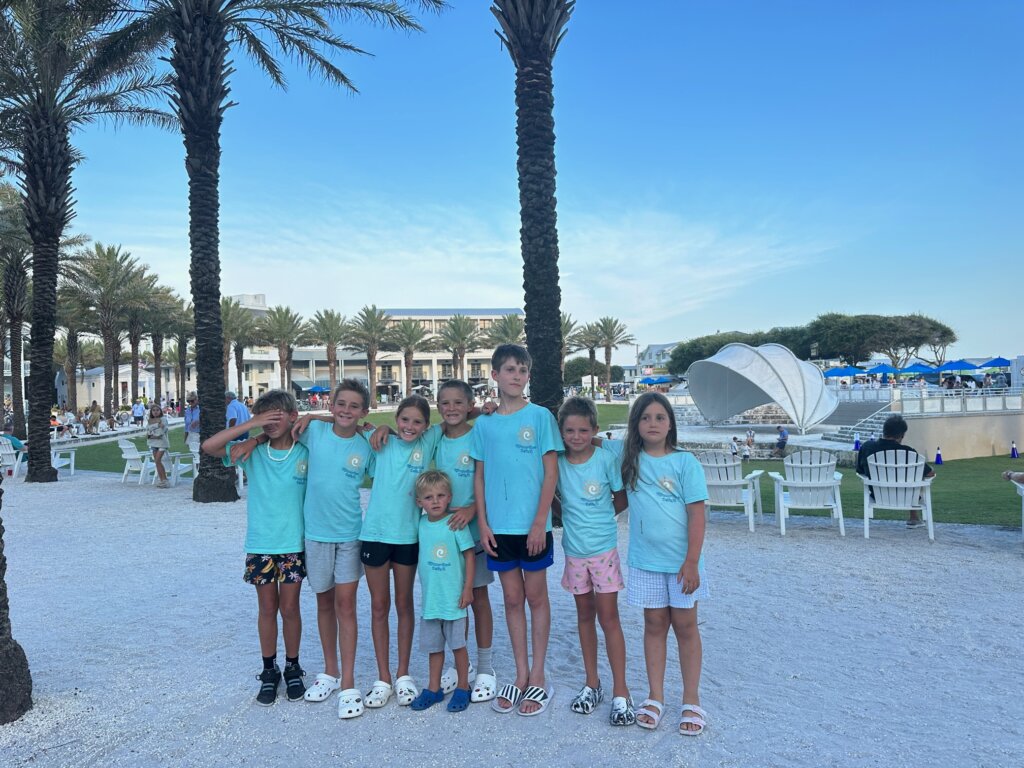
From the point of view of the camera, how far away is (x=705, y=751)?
3109 mm

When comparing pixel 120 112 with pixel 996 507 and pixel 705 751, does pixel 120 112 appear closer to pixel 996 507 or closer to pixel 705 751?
pixel 705 751

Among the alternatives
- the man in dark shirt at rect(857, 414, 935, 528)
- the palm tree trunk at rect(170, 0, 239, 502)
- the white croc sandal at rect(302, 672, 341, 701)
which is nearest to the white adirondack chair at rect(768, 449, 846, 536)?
the man in dark shirt at rect(857, 414, 935, 528)

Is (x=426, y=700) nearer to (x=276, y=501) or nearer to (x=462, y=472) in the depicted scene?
(x=462, y=472)

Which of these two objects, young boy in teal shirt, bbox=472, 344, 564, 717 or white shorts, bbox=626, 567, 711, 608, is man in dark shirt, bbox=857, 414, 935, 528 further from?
young boy in teal shirt, bbox=472, 344, 564, 717

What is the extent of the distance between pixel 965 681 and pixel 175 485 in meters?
13.5

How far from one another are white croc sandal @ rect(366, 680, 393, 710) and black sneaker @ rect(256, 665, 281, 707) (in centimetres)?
54

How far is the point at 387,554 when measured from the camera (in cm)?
362

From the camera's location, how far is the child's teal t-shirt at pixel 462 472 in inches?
144

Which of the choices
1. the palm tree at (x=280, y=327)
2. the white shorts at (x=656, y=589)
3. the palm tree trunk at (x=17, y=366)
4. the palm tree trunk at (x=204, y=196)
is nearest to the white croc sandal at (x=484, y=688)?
the white shorts at (x=656, y=589)

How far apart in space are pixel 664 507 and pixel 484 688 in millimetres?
1420

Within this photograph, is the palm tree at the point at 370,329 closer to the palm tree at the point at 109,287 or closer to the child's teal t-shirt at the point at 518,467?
the palm tree at the point at 109,287

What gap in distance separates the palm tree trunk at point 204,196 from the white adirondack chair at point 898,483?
9.69 metres

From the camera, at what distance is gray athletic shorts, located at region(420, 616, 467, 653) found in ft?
11.9

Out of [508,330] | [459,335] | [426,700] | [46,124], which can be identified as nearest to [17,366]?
[46,124]
